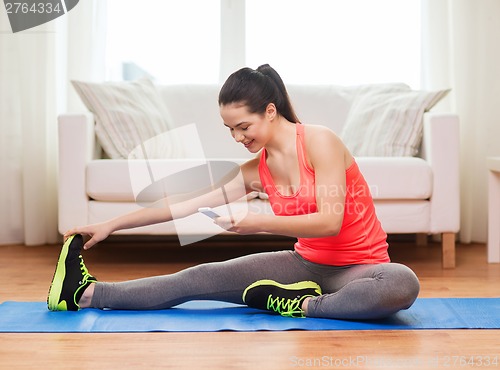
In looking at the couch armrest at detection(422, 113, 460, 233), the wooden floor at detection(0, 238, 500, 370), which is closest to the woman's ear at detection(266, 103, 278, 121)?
the wooden floor at detection(0, 238, 500, 370)

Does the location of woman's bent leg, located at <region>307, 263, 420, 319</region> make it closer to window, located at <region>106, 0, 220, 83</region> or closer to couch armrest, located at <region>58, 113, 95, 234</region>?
couch armrest, located at <region>58, 113, 95, 234</region>

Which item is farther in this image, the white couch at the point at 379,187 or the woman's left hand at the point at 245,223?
the white couch at the point at 379,187

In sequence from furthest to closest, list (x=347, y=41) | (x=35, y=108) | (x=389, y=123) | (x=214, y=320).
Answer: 1. (x=347, y=41)
2. (x=35, y=108)
3. (x=389, y=123)
4. (x=214, y=320)

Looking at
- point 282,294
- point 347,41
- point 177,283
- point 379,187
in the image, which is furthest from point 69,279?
point 347,41

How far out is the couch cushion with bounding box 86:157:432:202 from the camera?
10.1 feet

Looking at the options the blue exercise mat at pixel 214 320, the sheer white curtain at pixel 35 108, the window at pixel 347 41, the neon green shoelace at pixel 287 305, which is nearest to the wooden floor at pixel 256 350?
the blue exercise mat at pixel 214 320

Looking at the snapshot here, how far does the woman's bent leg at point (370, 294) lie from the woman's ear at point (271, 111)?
1.56 ft

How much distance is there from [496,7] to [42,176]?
2.50m

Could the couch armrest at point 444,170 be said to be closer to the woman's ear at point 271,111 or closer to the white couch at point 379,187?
the white couch at point 379,187

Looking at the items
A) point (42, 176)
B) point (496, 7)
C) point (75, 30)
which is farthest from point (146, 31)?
point (496, 7)

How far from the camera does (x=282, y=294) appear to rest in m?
2.13

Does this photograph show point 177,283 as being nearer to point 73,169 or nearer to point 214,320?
point 214,320

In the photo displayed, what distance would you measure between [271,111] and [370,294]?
56cm

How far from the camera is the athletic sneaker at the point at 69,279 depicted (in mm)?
2141
